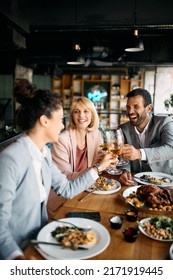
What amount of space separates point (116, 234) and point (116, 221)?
89mm

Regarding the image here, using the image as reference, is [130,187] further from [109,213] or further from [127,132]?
[127,132]

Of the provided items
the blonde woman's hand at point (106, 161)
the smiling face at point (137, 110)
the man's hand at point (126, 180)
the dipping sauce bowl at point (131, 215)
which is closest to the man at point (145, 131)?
the smiling face at point (137, 110)

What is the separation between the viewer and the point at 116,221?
1.37 m

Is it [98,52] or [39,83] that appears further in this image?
[39,83]

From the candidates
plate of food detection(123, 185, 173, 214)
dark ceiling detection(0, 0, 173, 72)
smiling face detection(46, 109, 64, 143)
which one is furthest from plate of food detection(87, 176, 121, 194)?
dark ceiling detection(0, 0, 173, 72)

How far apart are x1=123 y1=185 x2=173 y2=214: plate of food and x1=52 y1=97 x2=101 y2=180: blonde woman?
2.76ft

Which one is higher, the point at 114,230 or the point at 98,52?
the point at 98,52

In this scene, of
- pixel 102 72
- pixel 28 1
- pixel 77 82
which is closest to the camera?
pixel 28 1

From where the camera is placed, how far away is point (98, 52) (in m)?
6.70

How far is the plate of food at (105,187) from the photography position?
1.81 meters

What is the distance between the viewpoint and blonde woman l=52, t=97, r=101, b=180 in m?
2.49

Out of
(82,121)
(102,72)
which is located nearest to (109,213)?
(82,121)
